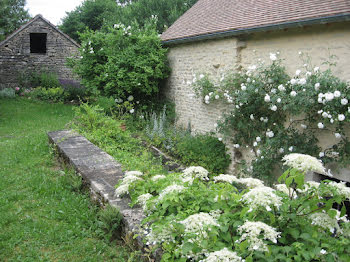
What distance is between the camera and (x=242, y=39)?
7.22 meters

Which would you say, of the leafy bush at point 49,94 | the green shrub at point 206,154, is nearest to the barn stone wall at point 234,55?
the green shrub at point 206,154

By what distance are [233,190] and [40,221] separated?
2624mm

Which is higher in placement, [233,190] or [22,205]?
[233,190]

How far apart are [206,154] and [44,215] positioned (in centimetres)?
446

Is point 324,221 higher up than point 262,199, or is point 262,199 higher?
point 262,199

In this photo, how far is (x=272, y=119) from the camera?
6.50 m

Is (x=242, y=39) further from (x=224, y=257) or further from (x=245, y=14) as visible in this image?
(x=224, y=257)

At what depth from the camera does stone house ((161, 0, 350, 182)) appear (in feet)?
17.5

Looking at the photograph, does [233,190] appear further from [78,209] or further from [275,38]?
[275,38]

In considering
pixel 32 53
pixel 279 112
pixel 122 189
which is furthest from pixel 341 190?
pixel 32 53

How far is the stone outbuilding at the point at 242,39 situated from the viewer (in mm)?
5340

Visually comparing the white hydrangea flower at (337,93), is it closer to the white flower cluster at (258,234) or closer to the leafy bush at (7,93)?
the white flower cluster at (258,234)

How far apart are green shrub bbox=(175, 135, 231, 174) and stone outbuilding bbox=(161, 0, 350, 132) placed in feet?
2.07

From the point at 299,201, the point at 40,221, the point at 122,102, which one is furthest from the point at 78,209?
the point at 122,102
